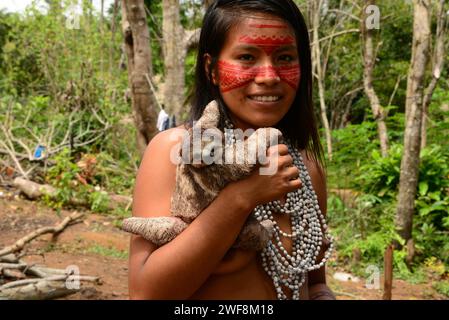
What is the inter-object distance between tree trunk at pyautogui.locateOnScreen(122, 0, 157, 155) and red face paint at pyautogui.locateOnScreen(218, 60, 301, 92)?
12.0 ft

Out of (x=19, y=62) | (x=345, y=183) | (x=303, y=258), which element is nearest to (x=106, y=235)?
(x=345, y=183)

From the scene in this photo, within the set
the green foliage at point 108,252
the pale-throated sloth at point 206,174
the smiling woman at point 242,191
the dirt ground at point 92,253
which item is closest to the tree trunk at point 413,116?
the dirt ground at point 92,253

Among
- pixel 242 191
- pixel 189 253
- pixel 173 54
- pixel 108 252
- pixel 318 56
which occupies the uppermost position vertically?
pixel 318 56

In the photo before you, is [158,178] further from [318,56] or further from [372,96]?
[318,56]

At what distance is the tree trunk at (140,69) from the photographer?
4.71 m

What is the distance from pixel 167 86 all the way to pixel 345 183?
3.03 m

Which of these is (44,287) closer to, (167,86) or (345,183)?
Answer: (167,86)

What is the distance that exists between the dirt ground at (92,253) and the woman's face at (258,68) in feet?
9.05

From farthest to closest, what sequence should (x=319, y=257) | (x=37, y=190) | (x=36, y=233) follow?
(x=37, y=190), (x=36, y=233), (x=319, y=257)

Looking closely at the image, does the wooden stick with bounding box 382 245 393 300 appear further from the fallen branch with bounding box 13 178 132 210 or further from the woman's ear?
the fallen branch with bounding box 13 178 132 210

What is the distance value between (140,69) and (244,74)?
3855mm

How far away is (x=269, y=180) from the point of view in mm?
1079

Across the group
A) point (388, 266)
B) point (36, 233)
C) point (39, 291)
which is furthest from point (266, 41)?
point (36, 233)

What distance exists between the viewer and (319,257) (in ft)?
4.80
